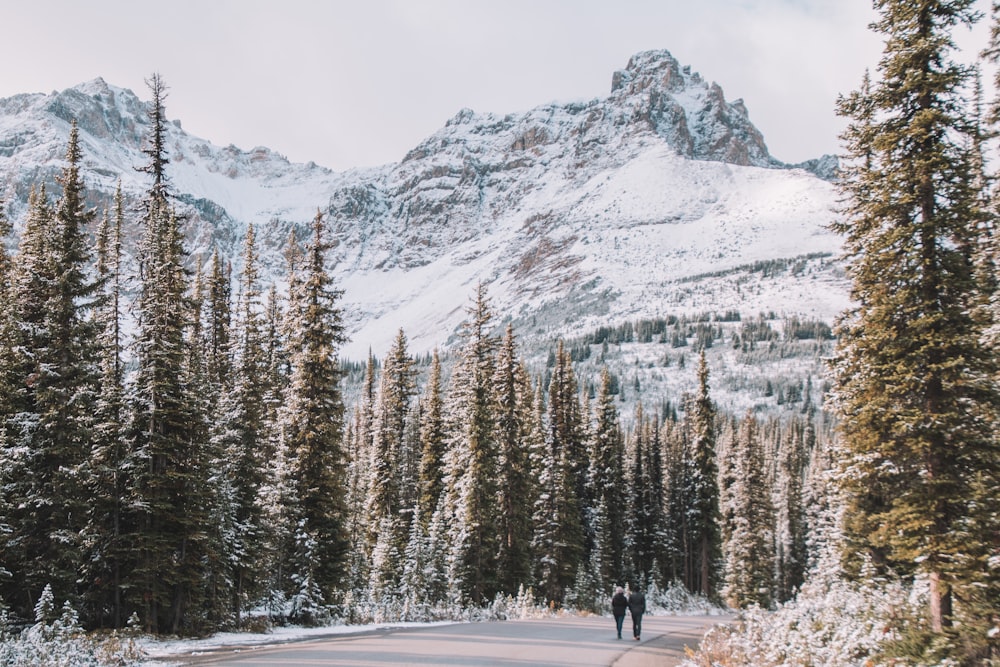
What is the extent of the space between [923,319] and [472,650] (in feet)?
37.1

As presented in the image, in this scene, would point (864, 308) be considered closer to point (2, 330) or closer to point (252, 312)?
point (2, 330)

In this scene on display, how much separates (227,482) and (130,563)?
11.9 feet

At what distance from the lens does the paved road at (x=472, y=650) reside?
41.4ft

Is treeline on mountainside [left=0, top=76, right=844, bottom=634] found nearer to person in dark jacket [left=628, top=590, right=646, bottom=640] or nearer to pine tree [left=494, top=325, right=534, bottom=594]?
pine tree [left=494, top=325, right=534, bottom=594]

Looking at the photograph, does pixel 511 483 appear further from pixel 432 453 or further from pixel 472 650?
pixel 472 650

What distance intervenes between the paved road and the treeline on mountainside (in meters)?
5.60

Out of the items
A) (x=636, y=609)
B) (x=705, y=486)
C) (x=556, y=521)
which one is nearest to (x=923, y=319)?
(x=636, y=609)

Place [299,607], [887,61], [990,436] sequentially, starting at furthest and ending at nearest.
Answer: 1. [299,607]
2. [887,61]
3. [990,436]

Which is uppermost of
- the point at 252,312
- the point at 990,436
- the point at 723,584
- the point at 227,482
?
the point at 252,312

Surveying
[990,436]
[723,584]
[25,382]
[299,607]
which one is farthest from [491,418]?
[723,584]

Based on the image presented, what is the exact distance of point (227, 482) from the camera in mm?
22734

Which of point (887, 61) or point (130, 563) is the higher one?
point (887, 61)

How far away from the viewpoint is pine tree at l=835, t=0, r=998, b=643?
45.8 feet

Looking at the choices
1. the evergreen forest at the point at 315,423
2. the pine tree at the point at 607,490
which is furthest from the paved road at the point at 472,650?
the pine tree at the point at 607,490
